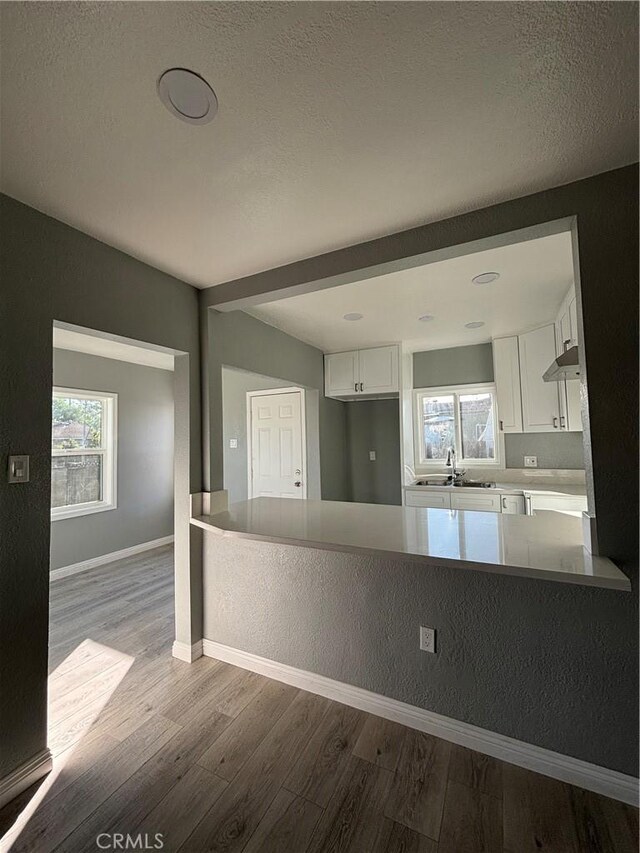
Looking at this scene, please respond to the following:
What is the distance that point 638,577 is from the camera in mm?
1399

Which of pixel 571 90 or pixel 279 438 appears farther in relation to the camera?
pixel 279 438

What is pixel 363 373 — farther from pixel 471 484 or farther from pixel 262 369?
pixel 471 484

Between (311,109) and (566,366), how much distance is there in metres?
2.04

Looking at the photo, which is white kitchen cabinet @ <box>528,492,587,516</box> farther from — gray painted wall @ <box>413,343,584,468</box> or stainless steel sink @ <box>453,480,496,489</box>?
gray painted wall @ <box>413,343,584,468</box>

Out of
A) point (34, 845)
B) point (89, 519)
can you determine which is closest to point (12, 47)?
point (34, 845)

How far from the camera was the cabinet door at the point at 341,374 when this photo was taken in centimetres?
430

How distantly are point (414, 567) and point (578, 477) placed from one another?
2.90 metres

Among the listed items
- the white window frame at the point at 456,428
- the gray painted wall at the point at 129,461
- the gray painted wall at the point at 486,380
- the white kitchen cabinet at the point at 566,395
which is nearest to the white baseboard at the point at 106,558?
the gray painted wall at the point at 129,461

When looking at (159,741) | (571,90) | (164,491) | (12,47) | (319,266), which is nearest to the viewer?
(12,47)

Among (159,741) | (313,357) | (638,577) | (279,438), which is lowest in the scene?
(159,741)

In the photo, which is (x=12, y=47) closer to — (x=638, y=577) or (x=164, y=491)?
(x=638, y=577)

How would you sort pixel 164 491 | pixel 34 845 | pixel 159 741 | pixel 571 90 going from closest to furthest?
1. pixel 571 90
2. pixel 34 845
3. pixel 159 741
4. pixel 164 491

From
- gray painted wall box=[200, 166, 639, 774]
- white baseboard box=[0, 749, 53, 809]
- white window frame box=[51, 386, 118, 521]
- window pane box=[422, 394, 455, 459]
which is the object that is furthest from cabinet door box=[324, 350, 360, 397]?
white baseboard box=[0, 749, 53, 809]

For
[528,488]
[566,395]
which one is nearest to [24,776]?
[528,488]
